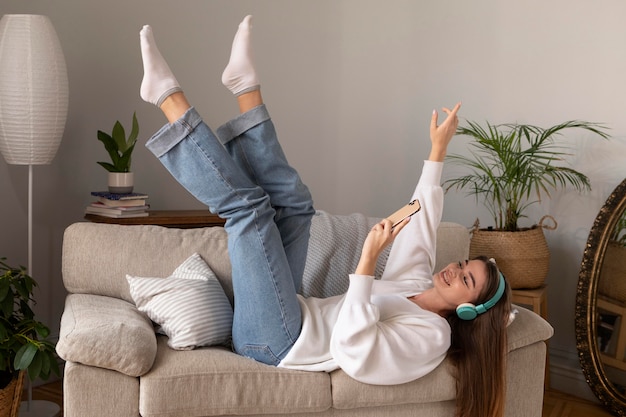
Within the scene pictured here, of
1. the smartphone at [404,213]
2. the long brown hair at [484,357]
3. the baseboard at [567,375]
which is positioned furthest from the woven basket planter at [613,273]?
the smartphone at [404,213]

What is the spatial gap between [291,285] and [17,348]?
3.22 ft

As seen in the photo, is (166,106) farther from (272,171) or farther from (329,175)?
(329,175)

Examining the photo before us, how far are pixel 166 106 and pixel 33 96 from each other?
3.32 ft

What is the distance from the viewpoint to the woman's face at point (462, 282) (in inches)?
88.4

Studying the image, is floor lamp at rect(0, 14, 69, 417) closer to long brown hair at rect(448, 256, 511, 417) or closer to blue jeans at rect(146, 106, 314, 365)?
blue jeans at rect(146, 106, 314, 365)

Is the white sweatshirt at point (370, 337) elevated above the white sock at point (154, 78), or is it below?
below

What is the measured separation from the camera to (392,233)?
213 cm

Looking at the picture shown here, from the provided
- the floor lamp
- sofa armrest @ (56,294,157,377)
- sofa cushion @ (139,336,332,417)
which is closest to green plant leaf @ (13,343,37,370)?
sofa armrest @ (56,294,157,377)

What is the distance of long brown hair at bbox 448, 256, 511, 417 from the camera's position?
218 centimetres

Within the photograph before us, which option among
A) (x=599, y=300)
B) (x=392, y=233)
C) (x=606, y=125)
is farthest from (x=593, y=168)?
(x=392, y=233)

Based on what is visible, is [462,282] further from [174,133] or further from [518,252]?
[518,252]

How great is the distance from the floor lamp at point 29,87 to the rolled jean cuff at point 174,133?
1038 millimetres

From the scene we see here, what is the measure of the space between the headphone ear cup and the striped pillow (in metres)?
0.67

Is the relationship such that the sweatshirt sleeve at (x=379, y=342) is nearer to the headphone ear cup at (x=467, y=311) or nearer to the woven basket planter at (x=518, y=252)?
the headphone ear cup at (x=467, y=311)
